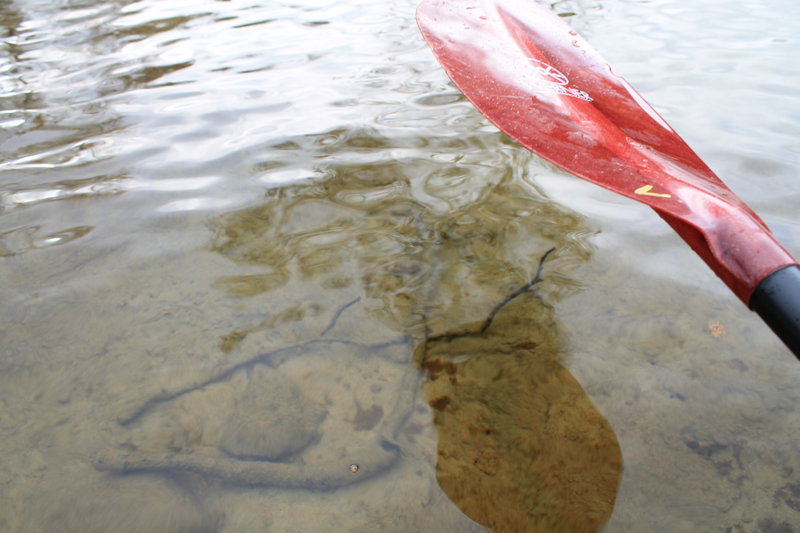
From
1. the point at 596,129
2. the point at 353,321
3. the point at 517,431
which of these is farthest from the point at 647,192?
the point at 353,321

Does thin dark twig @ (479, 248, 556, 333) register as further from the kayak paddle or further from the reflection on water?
the kayak paddle

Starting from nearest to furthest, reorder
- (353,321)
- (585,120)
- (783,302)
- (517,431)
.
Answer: (783,302), (517,431), (353,321), (585,120)

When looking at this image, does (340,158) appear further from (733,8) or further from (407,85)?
(733,8)

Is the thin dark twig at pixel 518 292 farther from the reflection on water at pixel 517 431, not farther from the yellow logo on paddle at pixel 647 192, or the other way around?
the yellow logo on paddle at pixel 647 192

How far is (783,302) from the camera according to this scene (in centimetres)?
107

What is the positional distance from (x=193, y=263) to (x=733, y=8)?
4.23 meters

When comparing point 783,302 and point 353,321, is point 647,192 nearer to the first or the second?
point 783,302

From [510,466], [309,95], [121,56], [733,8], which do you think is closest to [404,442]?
[510,466]

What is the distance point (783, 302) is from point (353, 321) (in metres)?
1.00

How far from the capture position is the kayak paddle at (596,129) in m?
1.14

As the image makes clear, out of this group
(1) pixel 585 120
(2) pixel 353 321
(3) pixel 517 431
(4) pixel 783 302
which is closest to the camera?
(4) pixel 783 302

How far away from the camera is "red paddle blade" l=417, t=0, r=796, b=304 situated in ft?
4.02

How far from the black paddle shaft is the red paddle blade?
0.06ft

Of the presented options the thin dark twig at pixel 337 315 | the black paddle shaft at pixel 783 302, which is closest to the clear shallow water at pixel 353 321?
the thin dark twig at pixel 337 315
